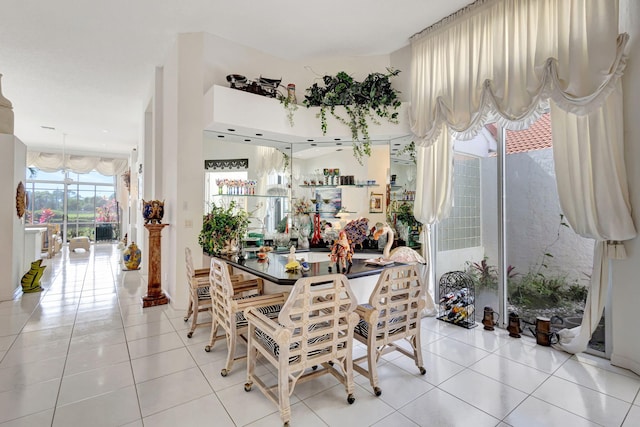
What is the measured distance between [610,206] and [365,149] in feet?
8.50

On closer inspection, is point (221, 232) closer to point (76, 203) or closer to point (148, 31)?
point (148, 31)

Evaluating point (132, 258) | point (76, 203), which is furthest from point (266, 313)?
point (76, 203)

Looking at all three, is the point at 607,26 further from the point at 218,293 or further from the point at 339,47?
the point at 218,293

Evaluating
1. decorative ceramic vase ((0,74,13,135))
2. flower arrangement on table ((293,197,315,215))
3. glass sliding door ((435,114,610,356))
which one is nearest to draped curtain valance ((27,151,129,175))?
decorative ceramic vase ((0,74,13,135))

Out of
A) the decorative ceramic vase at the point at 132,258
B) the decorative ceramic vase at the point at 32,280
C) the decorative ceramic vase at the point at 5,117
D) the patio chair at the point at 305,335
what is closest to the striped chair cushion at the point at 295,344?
the patio chair at the point at 305,335

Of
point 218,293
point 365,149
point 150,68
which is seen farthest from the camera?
point 150,68

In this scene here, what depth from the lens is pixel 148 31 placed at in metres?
3.94

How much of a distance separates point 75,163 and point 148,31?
926cm

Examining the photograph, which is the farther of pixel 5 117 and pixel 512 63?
pixel 5 117

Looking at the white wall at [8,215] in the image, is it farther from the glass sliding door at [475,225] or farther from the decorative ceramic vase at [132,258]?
the glass sliding door at [475,225]

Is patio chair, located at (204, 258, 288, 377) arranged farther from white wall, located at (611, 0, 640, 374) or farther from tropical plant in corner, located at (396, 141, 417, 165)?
white wall, located at (611, 0, 640, 374)

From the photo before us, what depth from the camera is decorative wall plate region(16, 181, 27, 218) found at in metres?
4.71

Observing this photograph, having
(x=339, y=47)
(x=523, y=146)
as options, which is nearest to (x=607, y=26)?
(x=523, y=146)

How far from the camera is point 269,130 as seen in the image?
12.5ft
